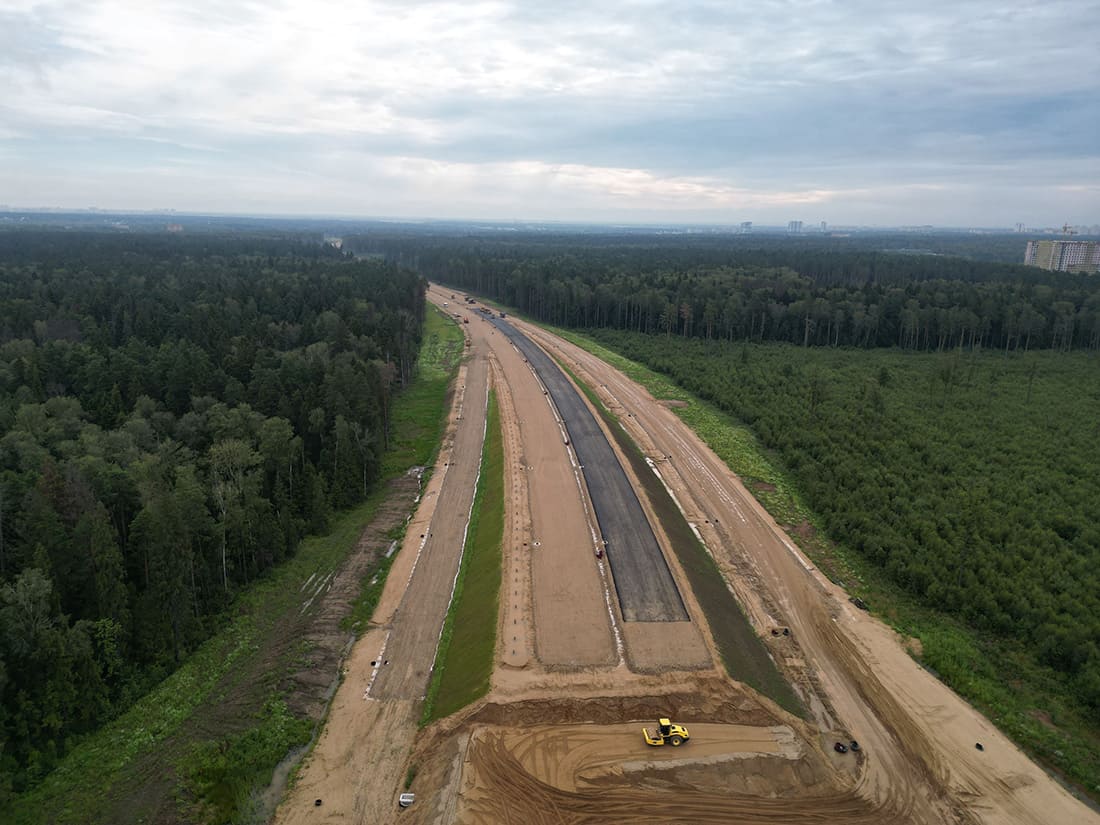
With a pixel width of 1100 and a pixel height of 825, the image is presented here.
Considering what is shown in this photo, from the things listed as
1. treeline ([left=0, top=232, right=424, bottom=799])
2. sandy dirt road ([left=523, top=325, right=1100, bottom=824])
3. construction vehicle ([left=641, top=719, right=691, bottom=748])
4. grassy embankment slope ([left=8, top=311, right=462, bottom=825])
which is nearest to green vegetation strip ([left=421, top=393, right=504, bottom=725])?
grassy embankment slope ([left=8, top=311, right=462, bottom=825])

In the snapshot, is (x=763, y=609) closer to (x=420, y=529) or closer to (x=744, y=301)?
(x=420, y=529)

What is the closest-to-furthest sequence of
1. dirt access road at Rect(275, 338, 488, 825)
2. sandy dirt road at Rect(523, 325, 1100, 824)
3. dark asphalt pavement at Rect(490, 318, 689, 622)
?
dirt access road at Rect(275, 338, 488, 825) < sandy dirt road at Rect(523, 325, 1100, 824) < dark asphalt pavement at Rect(490, 318, 689, 622)

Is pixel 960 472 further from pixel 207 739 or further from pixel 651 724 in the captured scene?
pixel 207 739

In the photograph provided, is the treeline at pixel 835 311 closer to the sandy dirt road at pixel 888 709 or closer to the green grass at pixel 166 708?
the sandy dirt road at pixel 888 709

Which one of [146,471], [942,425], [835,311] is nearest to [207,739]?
[146,471]

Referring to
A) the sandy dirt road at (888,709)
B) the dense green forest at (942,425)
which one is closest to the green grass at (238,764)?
A: the sandy dirt road at (888,709)

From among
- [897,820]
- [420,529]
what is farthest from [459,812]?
[420,529]

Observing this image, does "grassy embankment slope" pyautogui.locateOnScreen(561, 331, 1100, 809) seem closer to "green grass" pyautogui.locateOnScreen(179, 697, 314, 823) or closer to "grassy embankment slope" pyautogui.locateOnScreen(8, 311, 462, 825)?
"green grass" pyautogui.locateOnScreen(179, 697, 314, 823)
